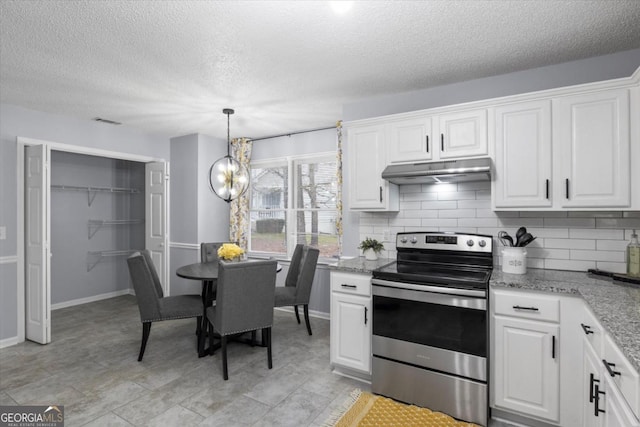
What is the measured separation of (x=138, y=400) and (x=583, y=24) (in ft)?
13.2

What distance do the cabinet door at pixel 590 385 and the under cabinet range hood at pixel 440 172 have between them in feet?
4.11

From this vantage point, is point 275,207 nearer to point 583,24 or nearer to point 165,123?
point 165,123

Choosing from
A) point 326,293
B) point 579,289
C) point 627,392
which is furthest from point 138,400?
point 579,289

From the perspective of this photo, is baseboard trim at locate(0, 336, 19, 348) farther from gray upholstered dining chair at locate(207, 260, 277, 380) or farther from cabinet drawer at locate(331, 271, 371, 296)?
cabinet drawer at locate(331, 271, 371, 296)

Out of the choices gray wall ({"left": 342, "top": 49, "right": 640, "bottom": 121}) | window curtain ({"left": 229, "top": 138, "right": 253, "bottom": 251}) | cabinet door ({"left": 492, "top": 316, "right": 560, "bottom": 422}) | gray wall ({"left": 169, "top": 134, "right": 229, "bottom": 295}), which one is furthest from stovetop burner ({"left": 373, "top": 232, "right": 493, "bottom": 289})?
gray wall ({"left": 169, "top": 134, "right": 229, "bottom": 295})

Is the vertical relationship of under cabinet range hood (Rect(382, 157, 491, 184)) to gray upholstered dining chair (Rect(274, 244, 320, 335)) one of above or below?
above

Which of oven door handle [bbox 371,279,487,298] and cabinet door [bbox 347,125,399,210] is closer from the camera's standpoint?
oven door handle [bbox 371,279,487,298]

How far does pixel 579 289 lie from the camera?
2.00 meters

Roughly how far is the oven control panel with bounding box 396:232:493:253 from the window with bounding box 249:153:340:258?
64.2 inches

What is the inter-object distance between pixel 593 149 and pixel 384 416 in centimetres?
233

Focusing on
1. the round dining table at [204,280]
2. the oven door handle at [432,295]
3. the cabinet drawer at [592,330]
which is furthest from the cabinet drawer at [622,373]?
the round dining table at [204,280]

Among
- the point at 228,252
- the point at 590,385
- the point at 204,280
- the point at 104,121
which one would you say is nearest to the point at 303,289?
the point at 228,252

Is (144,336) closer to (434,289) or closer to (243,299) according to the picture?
(243,299)

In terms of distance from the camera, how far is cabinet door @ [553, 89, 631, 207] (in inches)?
86.7
